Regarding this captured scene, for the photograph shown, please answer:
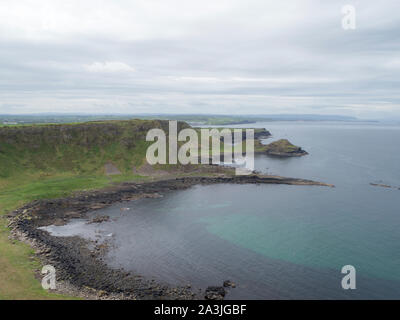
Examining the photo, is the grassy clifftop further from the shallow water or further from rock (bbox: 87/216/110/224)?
the shallow water

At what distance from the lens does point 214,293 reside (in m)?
45.6

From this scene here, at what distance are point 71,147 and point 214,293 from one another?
111m

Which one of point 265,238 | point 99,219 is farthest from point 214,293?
point 99,219

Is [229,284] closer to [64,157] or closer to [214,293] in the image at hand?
[214,293]

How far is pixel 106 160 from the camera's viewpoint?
13125cm

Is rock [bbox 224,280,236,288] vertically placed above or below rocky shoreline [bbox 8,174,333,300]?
below

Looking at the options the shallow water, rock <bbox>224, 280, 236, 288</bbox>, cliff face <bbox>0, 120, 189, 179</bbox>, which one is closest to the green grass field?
cliff face <bbox>0, 120, 189, 179</bbox>

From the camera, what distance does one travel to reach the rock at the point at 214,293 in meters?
44.6

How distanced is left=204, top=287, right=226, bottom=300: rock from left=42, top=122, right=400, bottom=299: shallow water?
1.39 m

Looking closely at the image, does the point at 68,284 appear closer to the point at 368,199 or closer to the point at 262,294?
the point at 262,294

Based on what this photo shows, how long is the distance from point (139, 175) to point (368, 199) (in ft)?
293

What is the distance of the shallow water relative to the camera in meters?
49.8
